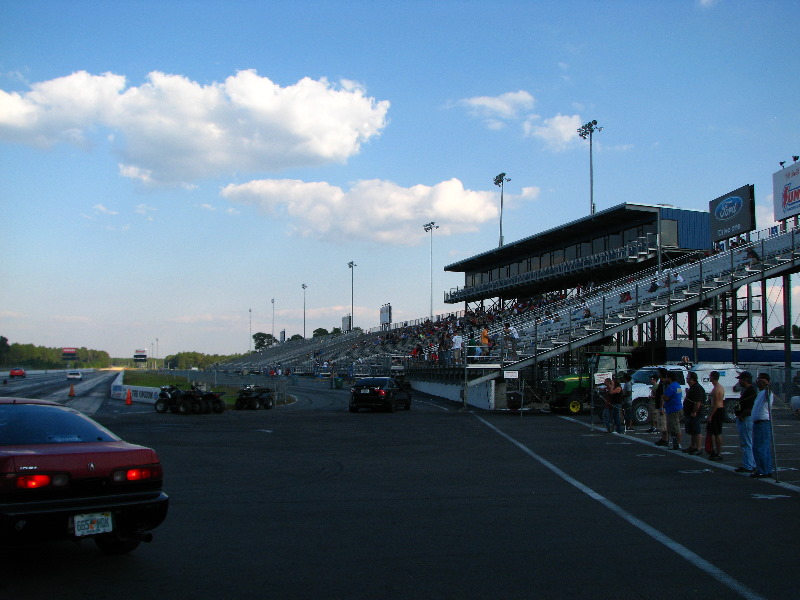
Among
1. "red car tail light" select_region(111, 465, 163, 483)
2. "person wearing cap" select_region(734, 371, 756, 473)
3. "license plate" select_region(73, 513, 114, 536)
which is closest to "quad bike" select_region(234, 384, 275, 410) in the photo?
"person wearing cap" select_region(734, 371, 756, 473)

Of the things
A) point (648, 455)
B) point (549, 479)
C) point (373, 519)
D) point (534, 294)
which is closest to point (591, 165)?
point (534, 294)

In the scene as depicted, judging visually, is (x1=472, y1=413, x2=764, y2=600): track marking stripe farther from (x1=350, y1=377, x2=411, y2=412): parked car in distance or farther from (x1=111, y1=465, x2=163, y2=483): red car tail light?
(x1=350, y1=377, x2=411, y2=412): parked car in distance

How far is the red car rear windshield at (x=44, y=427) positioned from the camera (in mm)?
6297

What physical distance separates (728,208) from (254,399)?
31.6 m

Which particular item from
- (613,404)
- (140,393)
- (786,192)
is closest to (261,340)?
(140,393)

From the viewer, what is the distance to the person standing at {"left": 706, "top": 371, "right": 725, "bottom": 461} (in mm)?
13320

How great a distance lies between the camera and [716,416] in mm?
13641

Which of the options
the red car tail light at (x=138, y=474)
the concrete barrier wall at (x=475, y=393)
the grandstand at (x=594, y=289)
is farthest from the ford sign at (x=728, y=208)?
the red car tail light at (x=138, y=474)

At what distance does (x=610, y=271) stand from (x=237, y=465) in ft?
135

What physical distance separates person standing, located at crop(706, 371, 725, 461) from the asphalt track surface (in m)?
0.37

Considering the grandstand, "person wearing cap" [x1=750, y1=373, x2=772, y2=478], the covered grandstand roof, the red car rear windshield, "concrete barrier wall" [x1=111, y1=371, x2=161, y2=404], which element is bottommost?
"concrete barrier wall" [x1=111, y1=371, x2=161, y2=404]

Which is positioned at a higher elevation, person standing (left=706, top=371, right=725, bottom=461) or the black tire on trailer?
person standing (left=706, top=371, right=725, bottom=461)

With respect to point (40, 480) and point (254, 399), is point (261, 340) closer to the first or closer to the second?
point (254, 399)

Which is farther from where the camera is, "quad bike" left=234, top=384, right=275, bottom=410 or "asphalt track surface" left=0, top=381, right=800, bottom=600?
"quad bike" left=234, top=384, right=275, bottom=410
